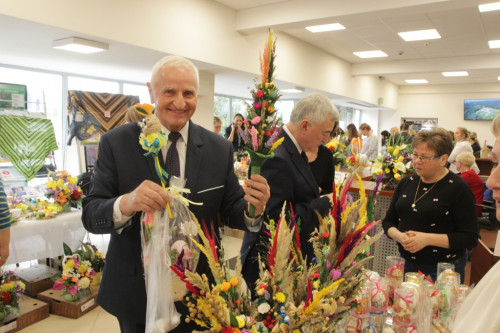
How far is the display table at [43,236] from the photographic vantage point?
301 cm

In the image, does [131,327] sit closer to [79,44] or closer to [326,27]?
[79,44]

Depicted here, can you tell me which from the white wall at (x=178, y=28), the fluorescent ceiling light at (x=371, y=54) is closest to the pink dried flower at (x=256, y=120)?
the white wall at (x=178, y=28)

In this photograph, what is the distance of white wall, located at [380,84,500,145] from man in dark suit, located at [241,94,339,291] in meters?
14.3

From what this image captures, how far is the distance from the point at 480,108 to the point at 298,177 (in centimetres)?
1522

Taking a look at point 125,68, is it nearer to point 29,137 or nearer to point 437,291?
point 29,137

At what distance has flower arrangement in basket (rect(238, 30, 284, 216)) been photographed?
989 mm

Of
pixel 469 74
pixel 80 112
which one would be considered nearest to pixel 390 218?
pixel 80 112

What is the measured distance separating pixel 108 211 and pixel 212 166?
449 mm

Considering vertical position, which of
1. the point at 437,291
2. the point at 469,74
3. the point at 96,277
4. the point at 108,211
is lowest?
the point at 96,277

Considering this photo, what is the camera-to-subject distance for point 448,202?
2.10 meters

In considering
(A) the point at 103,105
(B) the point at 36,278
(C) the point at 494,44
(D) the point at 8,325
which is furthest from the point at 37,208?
(C) the point at 494,44

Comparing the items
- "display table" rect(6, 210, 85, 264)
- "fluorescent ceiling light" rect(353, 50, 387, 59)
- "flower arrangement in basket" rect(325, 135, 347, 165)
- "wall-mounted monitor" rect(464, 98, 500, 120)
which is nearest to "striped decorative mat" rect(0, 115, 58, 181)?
"display table" rect(6, 210, 85, 264)

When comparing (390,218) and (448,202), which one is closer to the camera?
(448,202)

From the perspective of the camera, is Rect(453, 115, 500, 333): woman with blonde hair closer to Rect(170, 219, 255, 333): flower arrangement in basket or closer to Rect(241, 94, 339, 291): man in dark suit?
Rect(170, 219, 255, 333): flower arrangement in basket
